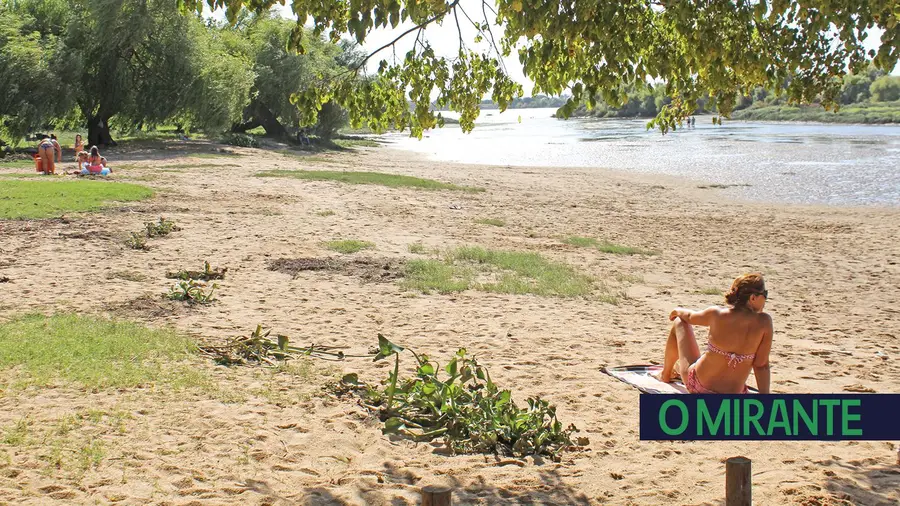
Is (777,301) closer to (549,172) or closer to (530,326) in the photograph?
(530,326)

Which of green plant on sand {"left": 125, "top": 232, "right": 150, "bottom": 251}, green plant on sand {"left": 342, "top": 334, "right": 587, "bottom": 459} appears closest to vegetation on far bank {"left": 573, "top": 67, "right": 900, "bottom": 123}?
green plant on sand {"left": 125, "top": 232, "right": 150, "bottom": 251}

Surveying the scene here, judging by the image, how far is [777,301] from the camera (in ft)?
40.3

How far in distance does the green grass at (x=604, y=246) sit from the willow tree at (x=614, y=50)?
6.89m

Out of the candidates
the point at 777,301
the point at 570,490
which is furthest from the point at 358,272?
the point at 570,490

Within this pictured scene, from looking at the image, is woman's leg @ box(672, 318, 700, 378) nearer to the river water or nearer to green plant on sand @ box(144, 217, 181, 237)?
green plant on sand @ box(144, 217, 181, 237)

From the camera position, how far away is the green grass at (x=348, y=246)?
46.3ft

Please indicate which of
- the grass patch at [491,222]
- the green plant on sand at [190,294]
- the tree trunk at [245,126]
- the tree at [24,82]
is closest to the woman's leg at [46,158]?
the tree at [24,82]

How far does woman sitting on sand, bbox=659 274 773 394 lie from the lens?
263 inches

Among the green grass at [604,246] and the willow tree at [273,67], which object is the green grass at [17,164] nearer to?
the willow tree at [273,67]

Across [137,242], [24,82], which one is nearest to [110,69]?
[24,82]

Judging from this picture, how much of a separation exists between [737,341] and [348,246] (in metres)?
8.47

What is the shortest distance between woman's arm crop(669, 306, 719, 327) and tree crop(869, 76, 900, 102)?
139861 millimetres

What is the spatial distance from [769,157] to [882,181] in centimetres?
1455

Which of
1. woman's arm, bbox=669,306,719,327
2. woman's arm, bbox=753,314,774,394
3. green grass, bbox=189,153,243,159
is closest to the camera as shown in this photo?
woman's arm, bbox=753,314,774,394
